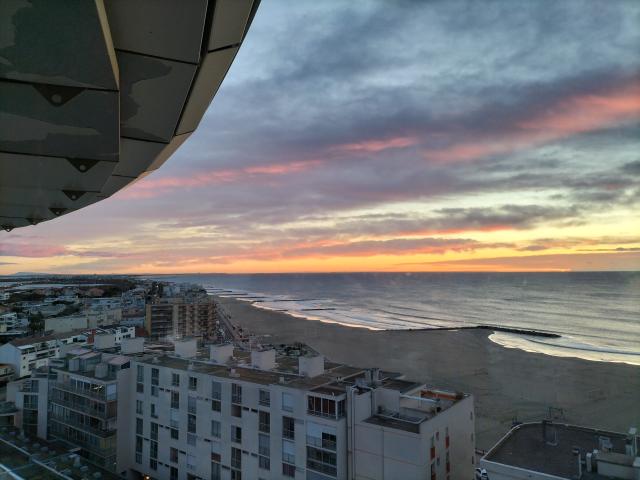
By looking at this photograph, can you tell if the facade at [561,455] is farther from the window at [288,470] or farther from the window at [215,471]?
the window at [215,471]

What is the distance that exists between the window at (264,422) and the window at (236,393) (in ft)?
4.78

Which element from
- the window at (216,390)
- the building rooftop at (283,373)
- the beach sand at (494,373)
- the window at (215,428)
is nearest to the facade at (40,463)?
the window at (215,428)


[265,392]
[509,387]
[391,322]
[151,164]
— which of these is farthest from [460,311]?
[151,164]

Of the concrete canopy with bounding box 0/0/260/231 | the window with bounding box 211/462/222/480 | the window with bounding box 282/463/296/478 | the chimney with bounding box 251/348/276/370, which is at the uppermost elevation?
the concrete canopy with bounding box 0/0/260/231

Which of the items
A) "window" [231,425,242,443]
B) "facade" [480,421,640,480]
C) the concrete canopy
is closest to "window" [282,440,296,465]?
"window" [231,425,242,443]

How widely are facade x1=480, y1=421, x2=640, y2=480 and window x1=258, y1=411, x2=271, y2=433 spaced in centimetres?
996

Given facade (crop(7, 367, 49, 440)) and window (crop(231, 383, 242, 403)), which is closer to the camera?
window (crop(231, 383, 242, 403))

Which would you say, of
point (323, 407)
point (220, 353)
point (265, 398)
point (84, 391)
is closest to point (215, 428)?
point (265, 398)

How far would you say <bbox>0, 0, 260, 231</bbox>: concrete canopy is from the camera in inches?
66.7

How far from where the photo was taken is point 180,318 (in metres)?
78.1

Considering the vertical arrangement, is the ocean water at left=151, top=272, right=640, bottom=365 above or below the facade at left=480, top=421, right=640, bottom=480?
below

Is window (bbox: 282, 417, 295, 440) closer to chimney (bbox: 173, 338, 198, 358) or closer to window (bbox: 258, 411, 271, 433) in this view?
window (bbox: 258, 411, 271, 433)

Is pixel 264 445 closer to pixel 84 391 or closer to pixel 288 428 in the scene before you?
pixel 288 428

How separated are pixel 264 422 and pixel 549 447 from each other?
1254 cm
